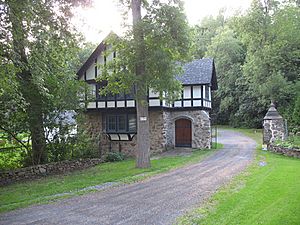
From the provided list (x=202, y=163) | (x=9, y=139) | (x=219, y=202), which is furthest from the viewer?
(x=202, y=163)

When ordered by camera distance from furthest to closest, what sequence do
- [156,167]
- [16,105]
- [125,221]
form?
[156,167]
[16,105]
[125,221]

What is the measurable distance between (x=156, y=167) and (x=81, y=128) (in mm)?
4306

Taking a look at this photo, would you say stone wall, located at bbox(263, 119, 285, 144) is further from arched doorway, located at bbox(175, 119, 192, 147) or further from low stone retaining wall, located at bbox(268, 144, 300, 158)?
arched doorway, located at bbox(175, 119, 192, 147)

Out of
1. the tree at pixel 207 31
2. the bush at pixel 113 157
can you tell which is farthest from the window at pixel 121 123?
the tree at pixel 207 31

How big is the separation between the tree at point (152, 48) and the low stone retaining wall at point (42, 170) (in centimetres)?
444

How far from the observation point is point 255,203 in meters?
6.88

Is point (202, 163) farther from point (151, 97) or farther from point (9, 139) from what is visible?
point (9, 139)

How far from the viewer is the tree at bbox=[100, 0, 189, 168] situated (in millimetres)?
11992

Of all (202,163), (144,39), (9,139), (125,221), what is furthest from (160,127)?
(125,221)

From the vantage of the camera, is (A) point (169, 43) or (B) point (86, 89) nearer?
(A) point (169, 43)

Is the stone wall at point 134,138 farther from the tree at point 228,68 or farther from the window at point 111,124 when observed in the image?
the tree at point 228,68

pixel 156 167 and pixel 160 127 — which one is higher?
pixel 160 127

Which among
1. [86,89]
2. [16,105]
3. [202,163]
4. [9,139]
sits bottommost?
[202,163]

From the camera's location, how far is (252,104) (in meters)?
38.0
